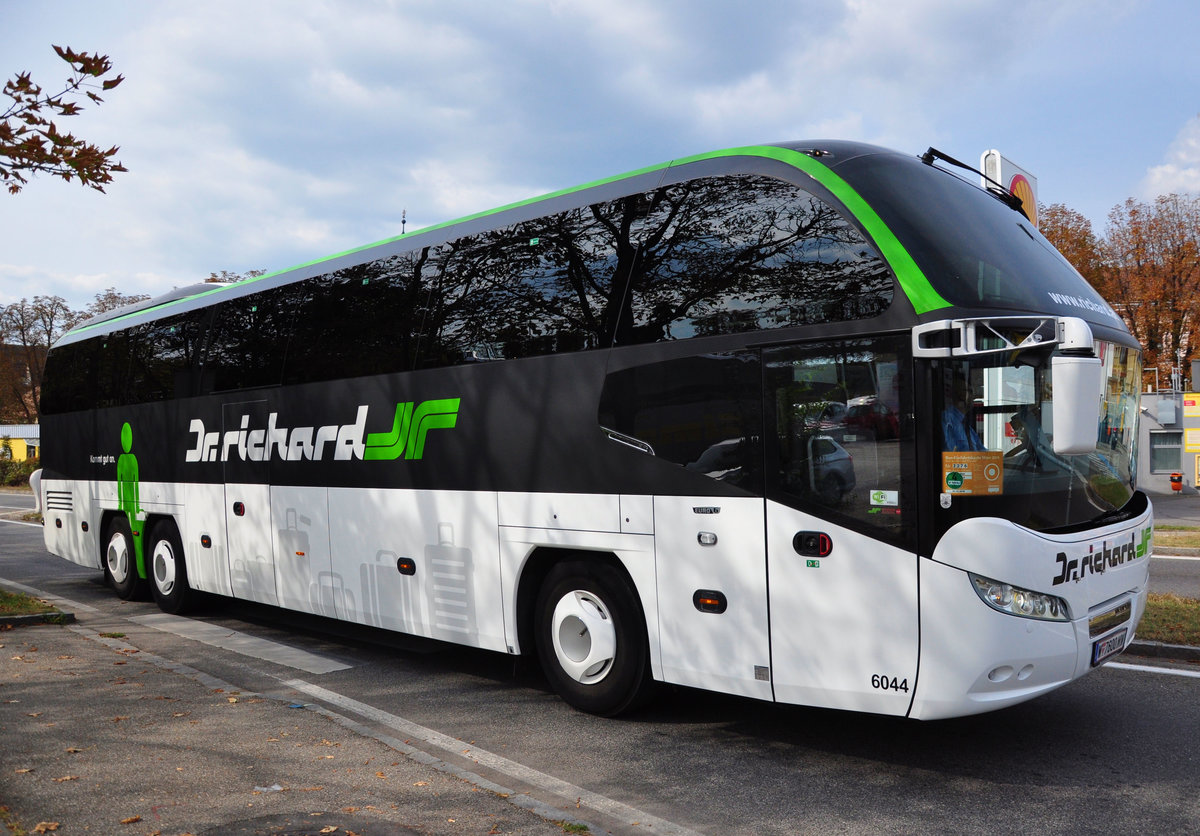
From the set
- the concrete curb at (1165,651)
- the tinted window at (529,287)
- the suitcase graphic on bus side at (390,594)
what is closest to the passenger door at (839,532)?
the tinted window at (529,287)

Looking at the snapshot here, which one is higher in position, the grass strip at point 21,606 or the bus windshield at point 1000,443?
the bus windshield at point 1000,443

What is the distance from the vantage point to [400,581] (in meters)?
7.95

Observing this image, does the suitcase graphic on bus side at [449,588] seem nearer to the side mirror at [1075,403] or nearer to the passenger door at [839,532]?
the passenger door at [839,532]

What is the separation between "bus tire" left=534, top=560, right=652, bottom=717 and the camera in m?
6.28

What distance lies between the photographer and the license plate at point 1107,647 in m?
5.27

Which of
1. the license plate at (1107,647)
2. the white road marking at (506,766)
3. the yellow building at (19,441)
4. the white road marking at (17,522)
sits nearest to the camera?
the white road marking at (506,766)

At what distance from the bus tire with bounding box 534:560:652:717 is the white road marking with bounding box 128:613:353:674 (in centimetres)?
238

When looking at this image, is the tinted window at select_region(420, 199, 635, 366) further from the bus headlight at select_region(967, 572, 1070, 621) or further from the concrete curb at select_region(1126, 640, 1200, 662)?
the concrete curb at select_region(1126, 640, 1200, 662)

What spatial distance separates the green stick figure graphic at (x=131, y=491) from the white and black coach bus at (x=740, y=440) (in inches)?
154

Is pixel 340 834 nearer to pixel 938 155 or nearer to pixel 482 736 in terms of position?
pixel 482 736

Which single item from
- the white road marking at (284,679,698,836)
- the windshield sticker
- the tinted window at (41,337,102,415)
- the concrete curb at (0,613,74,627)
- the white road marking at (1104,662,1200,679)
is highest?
the tinted window at (41,337,102,415)

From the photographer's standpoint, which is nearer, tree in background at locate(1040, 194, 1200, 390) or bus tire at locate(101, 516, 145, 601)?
bus tire at locate(101, 516, 145, 601)

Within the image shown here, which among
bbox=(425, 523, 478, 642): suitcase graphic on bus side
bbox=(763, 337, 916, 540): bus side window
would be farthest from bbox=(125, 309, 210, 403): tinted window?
bbox=(763, 337, 916, 540): bus side window

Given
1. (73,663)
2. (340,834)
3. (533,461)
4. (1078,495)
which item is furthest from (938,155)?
(73,663)
